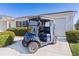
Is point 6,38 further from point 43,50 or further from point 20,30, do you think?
point 43,50

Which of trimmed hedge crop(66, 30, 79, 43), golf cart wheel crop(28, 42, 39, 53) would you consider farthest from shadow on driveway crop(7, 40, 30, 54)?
trimmed hedge crop(66, 30, 79, 43)

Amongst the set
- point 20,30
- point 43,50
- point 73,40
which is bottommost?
point 43,50

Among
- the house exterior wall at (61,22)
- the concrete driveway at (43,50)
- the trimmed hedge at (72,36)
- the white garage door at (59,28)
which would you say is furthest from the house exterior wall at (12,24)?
the trimmed hedge at (72,36)

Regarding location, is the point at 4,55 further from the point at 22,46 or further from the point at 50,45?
the point at 50,45

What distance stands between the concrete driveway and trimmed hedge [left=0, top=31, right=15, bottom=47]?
0.34 feet

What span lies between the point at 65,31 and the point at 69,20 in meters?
0.28

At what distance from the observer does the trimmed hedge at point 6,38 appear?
555 cm

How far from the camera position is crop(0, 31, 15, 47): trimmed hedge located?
5555 millimetres

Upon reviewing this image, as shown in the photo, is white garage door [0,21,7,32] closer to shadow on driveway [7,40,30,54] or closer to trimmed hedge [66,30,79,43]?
shadow on driveway [7,40,30,54]

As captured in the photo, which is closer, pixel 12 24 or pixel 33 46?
pixel 33 46

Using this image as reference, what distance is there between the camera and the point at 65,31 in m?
5.52

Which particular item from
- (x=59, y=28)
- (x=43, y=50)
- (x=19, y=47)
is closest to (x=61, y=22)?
(x=59, y=28)

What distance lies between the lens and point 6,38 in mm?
5605

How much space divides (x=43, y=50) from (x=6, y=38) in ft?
3.13
